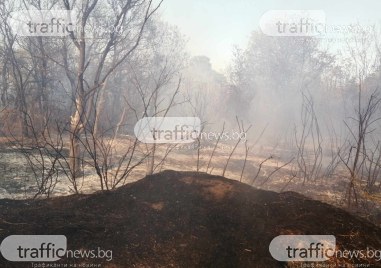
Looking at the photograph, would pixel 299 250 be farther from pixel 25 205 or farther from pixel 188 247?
pixel 25 205

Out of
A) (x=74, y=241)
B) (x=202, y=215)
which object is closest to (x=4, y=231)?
(x=74, y=241)

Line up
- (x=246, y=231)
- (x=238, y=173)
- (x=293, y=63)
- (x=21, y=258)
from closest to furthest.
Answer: (x=21, y=258), (x=246, y=231), (x=238, y=173), (x=293, y=63)

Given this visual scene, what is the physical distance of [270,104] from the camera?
2522 cm

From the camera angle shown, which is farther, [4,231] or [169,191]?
[169,191]

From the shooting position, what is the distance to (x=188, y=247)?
9.06 feet

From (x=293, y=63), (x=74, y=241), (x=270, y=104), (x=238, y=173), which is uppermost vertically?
(x=293, y=63)

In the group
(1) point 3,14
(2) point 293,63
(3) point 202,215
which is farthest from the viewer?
(2) point 293,63

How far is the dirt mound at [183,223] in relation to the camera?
268 cm

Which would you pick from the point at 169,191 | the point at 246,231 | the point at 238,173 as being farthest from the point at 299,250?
the point at 238,173

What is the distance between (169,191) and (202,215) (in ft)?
2.13

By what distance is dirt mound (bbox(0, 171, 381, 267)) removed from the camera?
2.68 m

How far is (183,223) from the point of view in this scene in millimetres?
3100

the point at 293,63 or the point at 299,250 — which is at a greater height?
the point at 293,63

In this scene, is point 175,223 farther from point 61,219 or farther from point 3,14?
point 3,14
